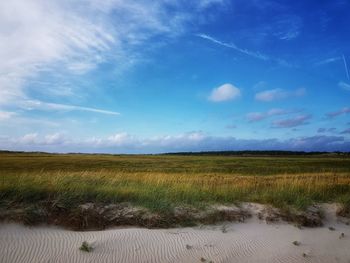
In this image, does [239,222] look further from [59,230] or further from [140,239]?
[59,230]

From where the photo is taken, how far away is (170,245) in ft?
27.8

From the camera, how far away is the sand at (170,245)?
25.0 feet

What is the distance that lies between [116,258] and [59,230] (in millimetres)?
2116

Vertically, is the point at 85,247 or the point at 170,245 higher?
the point at 85,247

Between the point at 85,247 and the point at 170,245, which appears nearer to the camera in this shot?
the point at 85,247

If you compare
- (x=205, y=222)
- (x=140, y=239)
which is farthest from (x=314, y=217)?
(x=140, y=239)

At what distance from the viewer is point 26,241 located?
7.98 m

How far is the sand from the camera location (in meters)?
7.61

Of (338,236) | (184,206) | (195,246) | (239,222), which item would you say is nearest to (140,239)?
(195,246)

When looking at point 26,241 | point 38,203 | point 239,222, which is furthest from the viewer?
point 239,222

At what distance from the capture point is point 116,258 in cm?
764

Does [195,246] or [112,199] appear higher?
[112,199]

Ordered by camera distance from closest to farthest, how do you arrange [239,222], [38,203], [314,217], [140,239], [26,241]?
[26,241] → [140,239] → [38,203] → [239,222] → [314,217]

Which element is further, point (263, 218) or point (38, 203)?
point (263, 218)
